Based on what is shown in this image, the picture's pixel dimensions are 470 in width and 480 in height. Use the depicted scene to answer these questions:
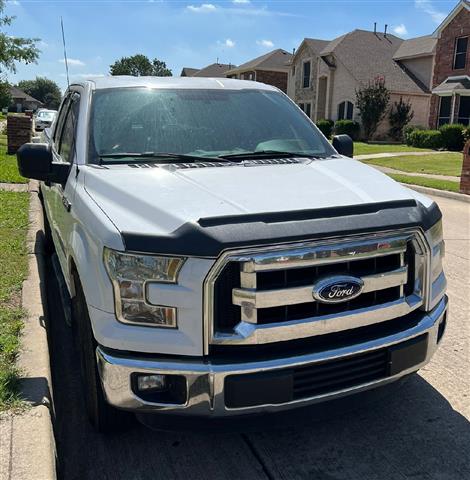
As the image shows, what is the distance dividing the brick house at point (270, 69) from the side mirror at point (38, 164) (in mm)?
48510

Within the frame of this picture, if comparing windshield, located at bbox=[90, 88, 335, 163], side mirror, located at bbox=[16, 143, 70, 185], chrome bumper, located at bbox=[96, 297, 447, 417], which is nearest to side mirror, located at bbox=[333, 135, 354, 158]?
windshield, located at bbox=[90, 88, 335, 163]

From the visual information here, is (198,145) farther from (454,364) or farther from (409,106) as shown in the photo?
(409,106)

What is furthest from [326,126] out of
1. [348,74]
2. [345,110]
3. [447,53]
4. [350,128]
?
[447,53]

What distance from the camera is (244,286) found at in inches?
102

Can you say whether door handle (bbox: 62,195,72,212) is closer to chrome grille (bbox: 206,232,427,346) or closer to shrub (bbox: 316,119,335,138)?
chrome grille (bbox: 206,232,427,346)

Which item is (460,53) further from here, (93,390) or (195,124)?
(93,390)

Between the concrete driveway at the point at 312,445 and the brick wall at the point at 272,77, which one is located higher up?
the brick wall at the point at 272,77

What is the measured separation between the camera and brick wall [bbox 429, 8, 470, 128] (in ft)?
104

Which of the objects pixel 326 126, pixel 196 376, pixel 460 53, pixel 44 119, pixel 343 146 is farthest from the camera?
pixel 326 126

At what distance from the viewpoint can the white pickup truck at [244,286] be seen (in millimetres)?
2568

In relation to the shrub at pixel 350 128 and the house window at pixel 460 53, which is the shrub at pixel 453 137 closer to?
the house window at pixel 460 53

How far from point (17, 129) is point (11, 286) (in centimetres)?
1289

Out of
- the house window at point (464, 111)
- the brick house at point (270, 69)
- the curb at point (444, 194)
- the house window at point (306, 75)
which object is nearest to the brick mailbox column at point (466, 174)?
the curb at point (444, 194)

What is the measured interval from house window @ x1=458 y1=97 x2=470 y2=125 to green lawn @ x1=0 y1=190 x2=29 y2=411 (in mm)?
28515
